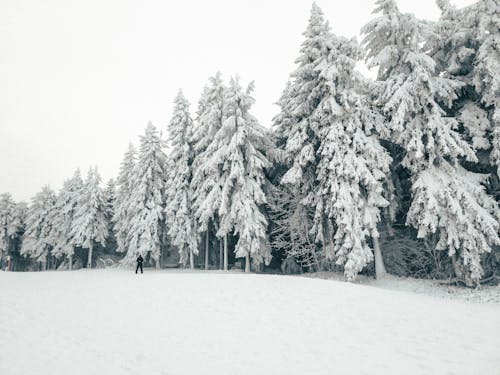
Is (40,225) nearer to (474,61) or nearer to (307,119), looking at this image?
(307,119)

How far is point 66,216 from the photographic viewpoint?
148 ft

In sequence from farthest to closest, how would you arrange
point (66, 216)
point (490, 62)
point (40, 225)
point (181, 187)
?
point (40, 225) → point (66, 216) → point (181, 187) → point (490, 62)

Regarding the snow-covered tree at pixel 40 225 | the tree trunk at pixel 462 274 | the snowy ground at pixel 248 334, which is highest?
the snow-covered tree at pixel 40 225

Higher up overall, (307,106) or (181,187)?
(307,106)

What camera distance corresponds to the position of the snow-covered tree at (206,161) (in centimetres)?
2327

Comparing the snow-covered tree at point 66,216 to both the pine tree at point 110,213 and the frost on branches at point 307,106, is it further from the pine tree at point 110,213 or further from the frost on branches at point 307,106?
the frost on branches at point 307,106

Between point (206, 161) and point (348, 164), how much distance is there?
40.1ft

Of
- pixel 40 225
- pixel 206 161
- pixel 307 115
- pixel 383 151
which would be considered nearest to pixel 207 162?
pixel 206 161

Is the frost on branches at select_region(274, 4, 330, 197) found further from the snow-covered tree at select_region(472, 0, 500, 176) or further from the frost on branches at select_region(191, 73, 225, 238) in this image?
the snow-covered tree at select_region(472, 0, 500, 176)

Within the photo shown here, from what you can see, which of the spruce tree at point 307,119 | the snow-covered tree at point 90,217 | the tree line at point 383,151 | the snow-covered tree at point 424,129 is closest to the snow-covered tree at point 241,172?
the tree line at point 383,151

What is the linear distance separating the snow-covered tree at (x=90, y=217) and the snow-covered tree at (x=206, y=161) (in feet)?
65.6

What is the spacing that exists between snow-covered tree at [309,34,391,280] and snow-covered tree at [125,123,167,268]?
18229 mm

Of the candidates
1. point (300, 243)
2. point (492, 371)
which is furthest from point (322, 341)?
point (300, 243)

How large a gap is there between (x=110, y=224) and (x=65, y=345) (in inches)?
1876
